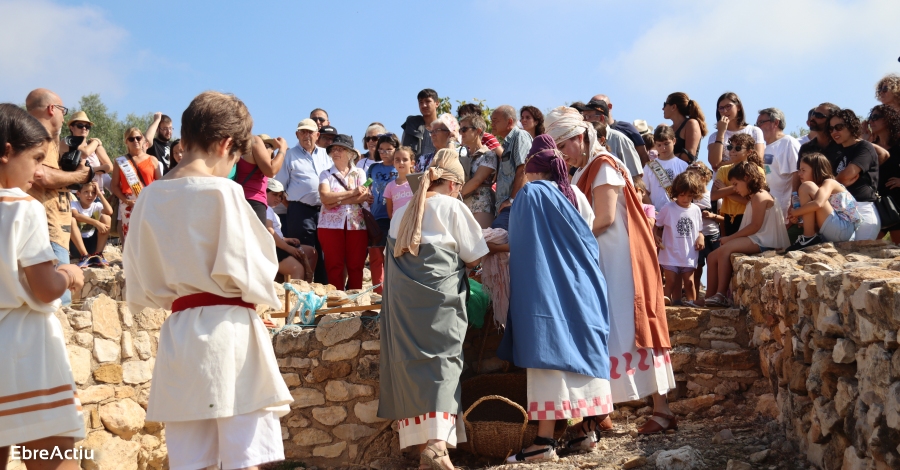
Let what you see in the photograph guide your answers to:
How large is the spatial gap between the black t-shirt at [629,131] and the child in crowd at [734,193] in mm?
1103

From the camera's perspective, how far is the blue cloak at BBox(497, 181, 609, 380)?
4.74m

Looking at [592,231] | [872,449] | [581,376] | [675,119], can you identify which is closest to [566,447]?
[581,376]

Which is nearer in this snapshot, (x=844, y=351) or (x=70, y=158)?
(x=844, y=351)

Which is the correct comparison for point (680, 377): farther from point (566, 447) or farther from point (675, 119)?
point (675, 119)

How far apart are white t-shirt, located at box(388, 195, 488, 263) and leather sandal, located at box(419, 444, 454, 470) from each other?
3.83 feet

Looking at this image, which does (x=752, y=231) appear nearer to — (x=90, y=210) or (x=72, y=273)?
(x=72, y=273)

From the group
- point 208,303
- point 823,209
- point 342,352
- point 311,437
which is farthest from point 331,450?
point 823,209

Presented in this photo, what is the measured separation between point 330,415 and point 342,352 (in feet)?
1.50

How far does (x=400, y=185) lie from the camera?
764 centimetres

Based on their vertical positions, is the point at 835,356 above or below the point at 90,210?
below

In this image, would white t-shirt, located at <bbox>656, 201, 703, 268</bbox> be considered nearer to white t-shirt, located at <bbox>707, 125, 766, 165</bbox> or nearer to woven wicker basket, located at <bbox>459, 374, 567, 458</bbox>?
white t-shirt, located at <bbox>707, 125, 766, 165</bbox>

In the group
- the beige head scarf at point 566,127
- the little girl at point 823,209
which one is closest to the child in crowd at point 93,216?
the beige head scarf at point 566,127

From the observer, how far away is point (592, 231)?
521cm

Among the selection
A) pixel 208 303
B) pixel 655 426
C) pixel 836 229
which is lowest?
pixel 655 426
